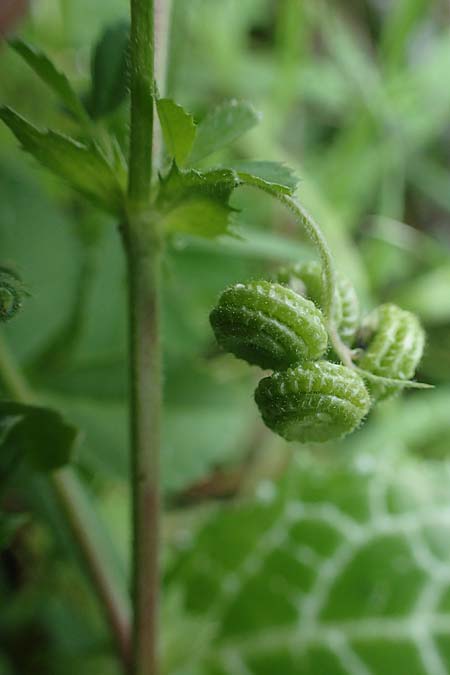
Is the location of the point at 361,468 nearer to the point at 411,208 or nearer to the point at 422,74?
the point at 422,74

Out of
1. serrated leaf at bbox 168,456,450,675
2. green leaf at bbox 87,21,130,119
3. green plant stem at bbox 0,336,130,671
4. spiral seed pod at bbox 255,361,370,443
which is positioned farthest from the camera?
serrated leaf at bbox 168,456,450,675

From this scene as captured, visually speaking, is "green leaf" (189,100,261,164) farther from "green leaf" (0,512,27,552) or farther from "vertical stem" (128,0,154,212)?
"green leaf" (0,512,27,552)

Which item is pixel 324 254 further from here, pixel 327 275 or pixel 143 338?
pixel 143 338

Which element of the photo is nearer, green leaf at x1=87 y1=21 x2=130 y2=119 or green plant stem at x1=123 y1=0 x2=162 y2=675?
green plant stem at x1=123 y1=0 x2=162 y2=675

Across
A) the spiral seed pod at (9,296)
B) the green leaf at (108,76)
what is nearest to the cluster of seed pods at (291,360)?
the spiral seed pod at (9,296)

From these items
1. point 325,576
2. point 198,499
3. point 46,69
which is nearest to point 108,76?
point 46,69

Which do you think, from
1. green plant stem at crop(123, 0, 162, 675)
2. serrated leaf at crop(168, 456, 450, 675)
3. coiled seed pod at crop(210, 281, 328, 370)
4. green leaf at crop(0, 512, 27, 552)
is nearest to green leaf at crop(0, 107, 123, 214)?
green plant stem at crop(123, 0, 162, 675)
